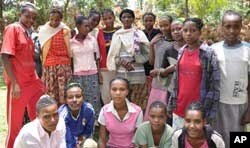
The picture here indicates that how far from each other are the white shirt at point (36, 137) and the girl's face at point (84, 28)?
1.96 meters

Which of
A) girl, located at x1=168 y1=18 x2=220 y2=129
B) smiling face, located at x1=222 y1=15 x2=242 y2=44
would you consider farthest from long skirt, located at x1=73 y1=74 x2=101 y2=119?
smiling face, located at x1=222 y1=15 x2=242 y2=44

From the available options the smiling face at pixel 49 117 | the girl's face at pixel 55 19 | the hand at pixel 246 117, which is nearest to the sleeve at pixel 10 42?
the girl's face at pixel 55 19

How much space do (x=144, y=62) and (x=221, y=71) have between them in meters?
1.61

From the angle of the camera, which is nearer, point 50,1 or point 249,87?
point 249,87

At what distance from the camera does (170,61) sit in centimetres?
430

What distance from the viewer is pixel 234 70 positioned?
3.50 m

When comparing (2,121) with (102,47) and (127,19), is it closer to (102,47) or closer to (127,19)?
(102,47)

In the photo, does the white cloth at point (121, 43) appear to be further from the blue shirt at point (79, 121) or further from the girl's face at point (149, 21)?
the blue shirt at point (79, 121)

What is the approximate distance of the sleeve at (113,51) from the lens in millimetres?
5023

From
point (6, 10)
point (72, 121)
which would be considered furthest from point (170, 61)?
point (6, 10)

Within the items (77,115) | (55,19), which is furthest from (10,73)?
(55,19)

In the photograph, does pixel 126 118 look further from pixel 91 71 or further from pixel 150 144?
pixel 91 71

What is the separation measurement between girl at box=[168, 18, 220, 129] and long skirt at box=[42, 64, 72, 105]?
5.80 ft

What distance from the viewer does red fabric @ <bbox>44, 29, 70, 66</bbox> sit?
500 centimetres
